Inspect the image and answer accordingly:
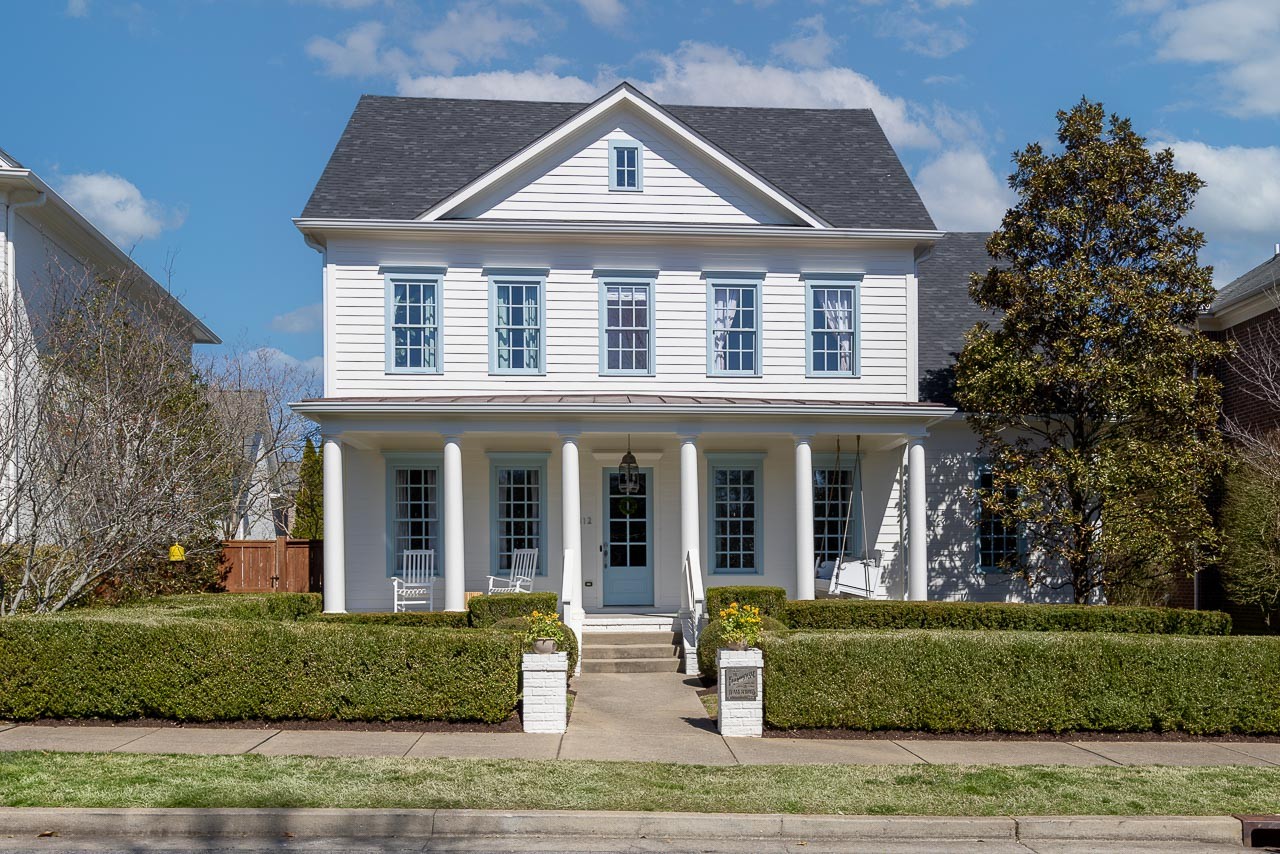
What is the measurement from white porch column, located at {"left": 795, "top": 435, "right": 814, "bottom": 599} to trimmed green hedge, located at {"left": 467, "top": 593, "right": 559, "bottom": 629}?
4454mm

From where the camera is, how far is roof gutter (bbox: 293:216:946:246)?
59.2ft

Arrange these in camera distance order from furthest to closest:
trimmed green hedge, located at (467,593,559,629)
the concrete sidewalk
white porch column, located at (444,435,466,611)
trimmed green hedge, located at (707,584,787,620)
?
white porch column, located at (444,435,466,611) → trimmed green hedge, located at (707,584,787,620) → trimmed green hedge, located at (467,593,559,629) → the concrete sidewalk

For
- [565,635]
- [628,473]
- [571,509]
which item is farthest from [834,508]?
[565,635]

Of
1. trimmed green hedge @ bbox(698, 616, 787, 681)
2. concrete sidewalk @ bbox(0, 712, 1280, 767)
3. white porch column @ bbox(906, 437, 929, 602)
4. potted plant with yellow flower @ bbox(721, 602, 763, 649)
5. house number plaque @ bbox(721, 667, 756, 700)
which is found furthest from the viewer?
white porch column @ bbox(906, 437, 929, 602)

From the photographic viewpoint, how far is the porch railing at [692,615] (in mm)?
15281

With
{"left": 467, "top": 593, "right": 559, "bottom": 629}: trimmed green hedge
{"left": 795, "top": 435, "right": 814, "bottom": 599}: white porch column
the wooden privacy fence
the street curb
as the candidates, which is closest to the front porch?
{"left": 795, "top": 435, "right": 814, "bottom": 599}: white porch column

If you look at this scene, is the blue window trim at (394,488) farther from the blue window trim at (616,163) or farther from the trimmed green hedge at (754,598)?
the trimmed green hedge at (754,598)

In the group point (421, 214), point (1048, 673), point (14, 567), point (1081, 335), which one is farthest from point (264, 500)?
point (1048, 673)

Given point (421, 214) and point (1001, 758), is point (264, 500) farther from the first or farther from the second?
point (1001, 758)

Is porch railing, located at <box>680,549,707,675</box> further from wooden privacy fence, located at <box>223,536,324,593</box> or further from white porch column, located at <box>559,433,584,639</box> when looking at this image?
wooden privacy fence, located at <box>223,536,324,593</box>

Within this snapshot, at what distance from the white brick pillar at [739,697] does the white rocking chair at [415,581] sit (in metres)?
7.71

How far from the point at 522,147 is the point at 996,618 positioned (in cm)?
1063

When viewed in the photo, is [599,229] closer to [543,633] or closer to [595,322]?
[595,322]

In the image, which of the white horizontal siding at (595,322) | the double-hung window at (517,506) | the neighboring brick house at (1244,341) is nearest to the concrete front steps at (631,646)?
the double-hung window at (517,506)
